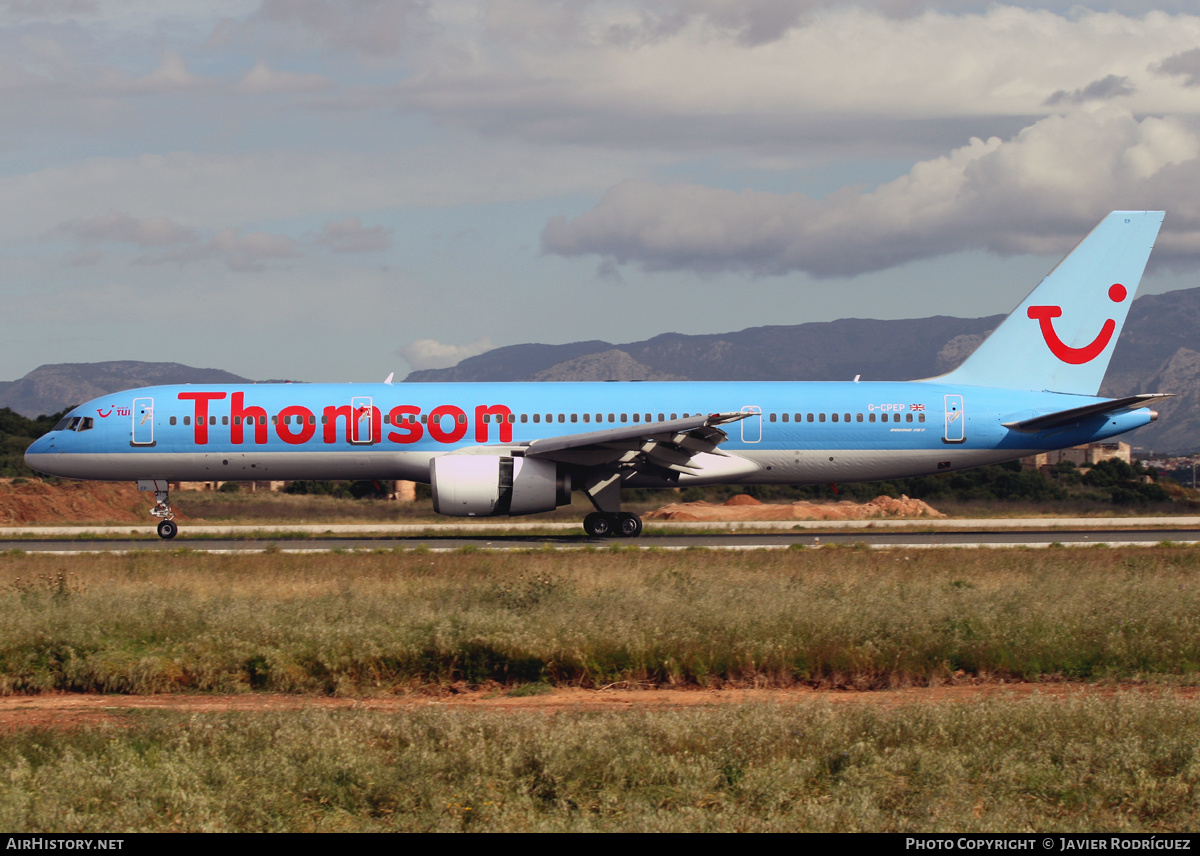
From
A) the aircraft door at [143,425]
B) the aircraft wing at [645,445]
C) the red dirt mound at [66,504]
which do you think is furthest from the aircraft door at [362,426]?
the red dirt mound at [66,504]

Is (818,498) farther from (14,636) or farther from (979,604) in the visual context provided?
(14,636)

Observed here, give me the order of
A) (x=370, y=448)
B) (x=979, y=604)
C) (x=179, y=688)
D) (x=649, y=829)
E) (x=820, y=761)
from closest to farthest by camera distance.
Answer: (x=649, y=829) → (x=820, y=761) → (x=179, y=688) → (x=979, y=604) → (x=370, y=448)

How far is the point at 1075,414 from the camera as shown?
88.5 feet

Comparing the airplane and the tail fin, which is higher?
the tail fin

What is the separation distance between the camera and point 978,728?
8.19 meters

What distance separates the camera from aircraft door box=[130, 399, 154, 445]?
27391 mm

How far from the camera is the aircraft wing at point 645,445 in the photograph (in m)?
24.6

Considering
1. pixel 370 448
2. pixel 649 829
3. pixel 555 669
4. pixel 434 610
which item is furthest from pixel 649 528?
pixel 649 829

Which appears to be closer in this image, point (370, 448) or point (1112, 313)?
point (370, 448)

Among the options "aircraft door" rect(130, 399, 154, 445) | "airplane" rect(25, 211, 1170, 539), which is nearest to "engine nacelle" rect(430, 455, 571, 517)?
"airplane" rect(25, 211, 1170, 539)

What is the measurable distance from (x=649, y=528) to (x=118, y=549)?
13.6 m

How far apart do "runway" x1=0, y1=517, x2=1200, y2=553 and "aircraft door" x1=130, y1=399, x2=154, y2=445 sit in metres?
2.61

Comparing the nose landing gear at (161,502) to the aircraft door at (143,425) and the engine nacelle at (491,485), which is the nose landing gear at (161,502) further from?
the engine nacelle at (491,485)

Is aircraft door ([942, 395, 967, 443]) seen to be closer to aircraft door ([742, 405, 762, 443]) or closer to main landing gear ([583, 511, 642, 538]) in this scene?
aircraft door ([742, 405, 762, 443])
